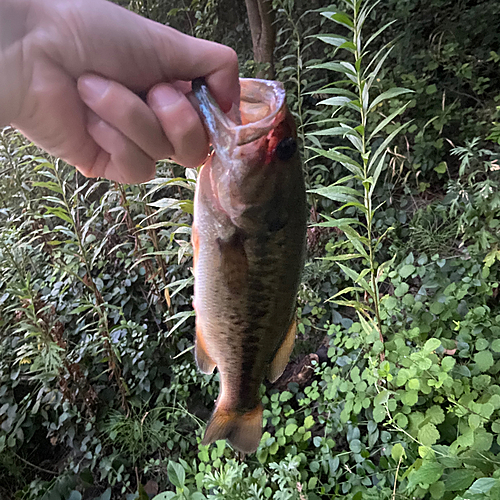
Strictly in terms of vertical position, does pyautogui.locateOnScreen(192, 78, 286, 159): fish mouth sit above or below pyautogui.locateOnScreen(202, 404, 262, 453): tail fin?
above

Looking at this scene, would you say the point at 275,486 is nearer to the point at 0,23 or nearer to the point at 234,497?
the point at 234,497

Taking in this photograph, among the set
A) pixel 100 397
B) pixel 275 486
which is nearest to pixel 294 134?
pixel 275 486

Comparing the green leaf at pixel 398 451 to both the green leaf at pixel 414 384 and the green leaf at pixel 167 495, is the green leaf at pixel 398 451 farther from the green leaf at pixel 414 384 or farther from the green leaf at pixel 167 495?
the green leaf at pixel 167 495

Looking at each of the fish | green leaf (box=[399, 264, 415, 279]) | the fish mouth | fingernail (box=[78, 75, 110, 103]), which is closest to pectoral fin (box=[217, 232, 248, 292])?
the fish

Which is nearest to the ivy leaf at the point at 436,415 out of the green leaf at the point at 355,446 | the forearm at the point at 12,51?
the green leaf at the point at 355,446

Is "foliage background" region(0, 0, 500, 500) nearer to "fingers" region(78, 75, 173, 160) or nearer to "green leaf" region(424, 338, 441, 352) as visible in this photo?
"green leaf" region(424, 338, 441, 352)

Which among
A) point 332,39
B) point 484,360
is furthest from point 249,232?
point 484,360

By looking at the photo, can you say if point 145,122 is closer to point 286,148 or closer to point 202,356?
point 286,148
